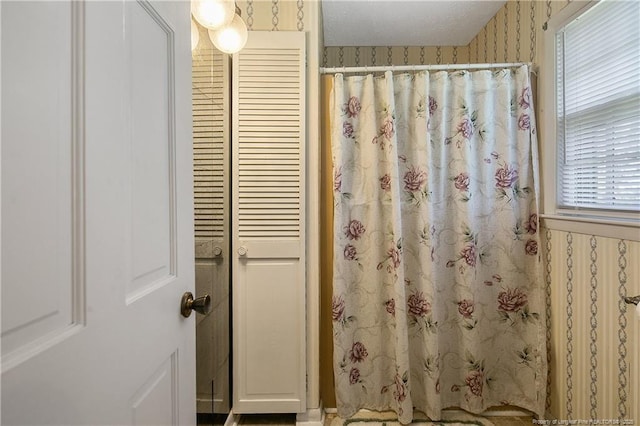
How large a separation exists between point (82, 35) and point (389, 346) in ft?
5.83

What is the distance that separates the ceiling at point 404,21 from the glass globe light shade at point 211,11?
1.10 m

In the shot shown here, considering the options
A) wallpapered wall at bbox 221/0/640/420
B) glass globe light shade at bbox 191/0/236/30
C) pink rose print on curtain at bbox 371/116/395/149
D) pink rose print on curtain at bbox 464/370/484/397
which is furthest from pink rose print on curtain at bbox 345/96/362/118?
pink rose print on curtain at bbox 464/370/484/397

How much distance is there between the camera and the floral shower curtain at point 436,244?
66.2 inches

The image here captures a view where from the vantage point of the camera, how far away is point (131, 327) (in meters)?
0.57

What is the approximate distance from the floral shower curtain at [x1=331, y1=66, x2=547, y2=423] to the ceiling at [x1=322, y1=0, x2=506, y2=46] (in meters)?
0.61

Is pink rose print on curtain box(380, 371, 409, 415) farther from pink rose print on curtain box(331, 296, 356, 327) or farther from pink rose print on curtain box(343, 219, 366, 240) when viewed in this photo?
pink rose print on curtain box(343, 219, 366, 240)

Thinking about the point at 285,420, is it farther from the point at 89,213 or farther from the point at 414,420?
the point at 89,213

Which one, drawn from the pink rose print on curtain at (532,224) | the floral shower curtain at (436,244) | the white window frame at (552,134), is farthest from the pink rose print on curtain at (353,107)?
the pink rose print on curtain at (532,224)

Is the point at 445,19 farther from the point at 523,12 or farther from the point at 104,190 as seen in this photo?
the point at 104,190

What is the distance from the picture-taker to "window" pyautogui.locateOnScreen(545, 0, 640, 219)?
49.4 inches

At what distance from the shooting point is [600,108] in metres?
1.39

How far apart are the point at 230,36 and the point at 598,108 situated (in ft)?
5.10

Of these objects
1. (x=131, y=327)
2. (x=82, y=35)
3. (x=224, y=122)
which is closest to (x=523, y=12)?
(x=224, y=122)

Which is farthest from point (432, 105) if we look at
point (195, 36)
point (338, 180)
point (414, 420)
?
point (414, 420)
